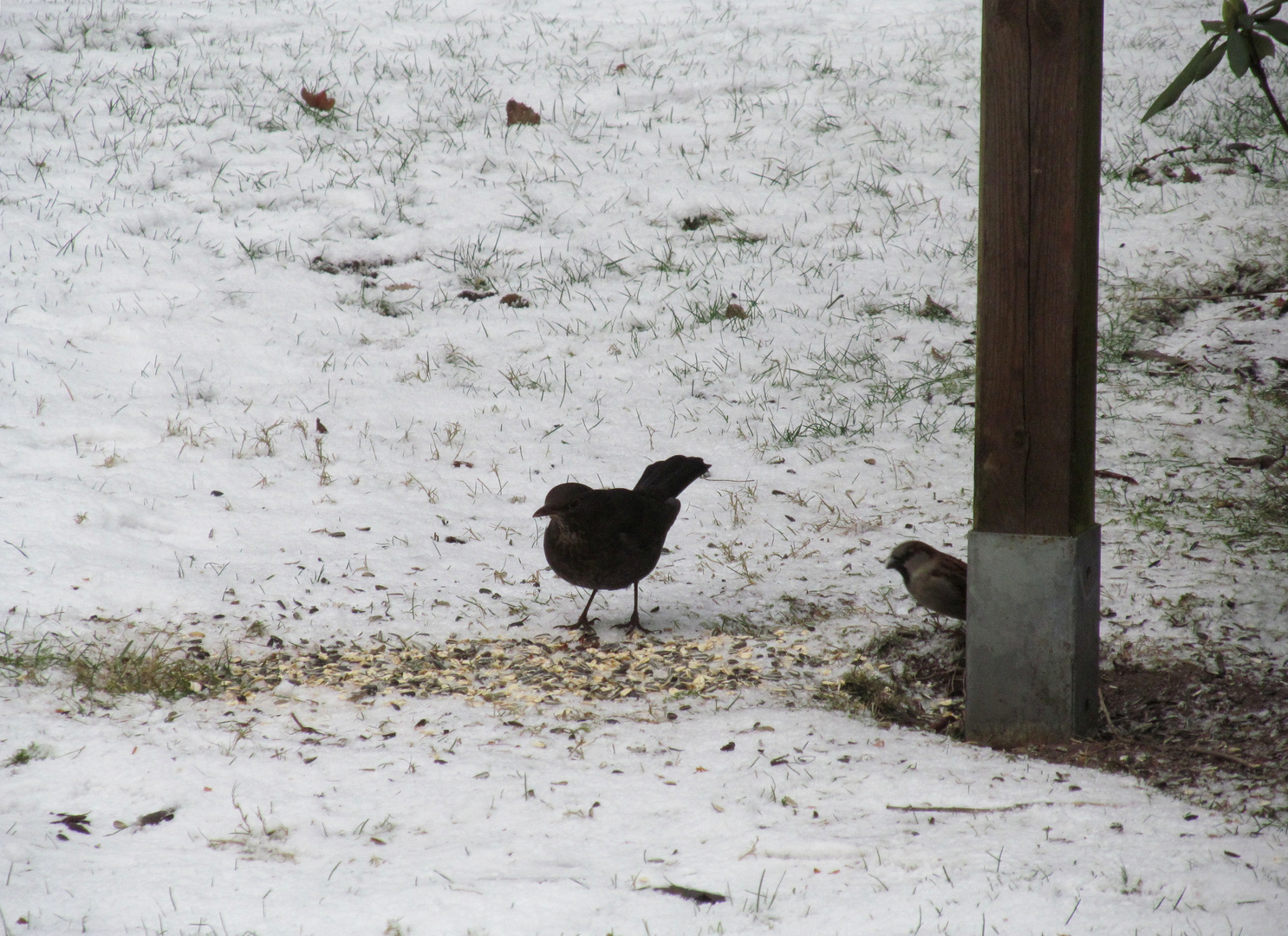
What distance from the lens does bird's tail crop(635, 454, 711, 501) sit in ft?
14.7

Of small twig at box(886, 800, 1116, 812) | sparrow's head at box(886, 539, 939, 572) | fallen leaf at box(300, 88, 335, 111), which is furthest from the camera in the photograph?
fallen leaf at box(300, 88, 335, 111)

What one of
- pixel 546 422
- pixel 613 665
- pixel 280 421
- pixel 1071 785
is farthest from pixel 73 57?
pixel 1071 785

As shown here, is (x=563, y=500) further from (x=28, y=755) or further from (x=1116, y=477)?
(x=1116, y=477)

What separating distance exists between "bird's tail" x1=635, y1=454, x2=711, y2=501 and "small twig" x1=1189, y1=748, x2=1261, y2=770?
2.14m

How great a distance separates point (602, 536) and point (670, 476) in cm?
55

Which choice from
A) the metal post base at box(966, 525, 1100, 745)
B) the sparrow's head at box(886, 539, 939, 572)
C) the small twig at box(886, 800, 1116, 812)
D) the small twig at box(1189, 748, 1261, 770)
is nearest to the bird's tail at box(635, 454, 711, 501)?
the sparrow's head at box(886, 539, 939, 572)

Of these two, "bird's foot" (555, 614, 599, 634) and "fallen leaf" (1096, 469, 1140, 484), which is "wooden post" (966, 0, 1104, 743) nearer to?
"bird's foot" (555, 614, 599, 634)

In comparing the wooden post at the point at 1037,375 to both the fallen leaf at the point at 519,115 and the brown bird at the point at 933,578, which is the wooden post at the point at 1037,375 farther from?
the fallen leaf at the point at 519,115

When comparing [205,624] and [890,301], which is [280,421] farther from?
[890,301]

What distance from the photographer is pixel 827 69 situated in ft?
32.6

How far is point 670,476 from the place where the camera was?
4504mm

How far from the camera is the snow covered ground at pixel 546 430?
2.54 m

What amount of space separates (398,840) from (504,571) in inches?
82.6

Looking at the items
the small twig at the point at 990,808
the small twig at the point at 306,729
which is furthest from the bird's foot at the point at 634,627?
the small twig at the point at 990,808
